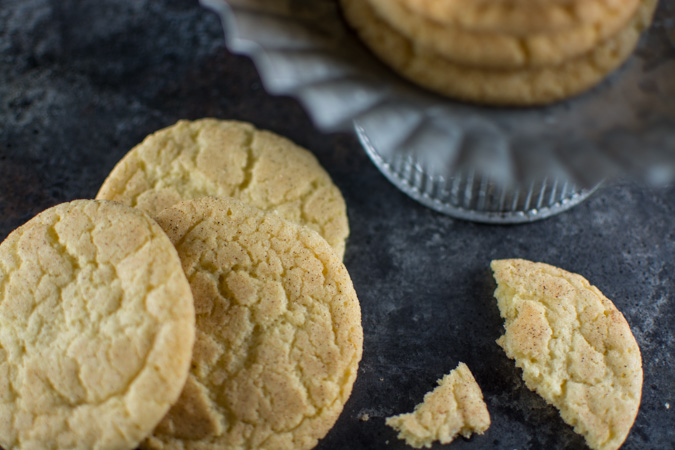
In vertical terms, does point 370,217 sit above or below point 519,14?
below

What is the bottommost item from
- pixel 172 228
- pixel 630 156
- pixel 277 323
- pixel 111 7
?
pixel 277 323

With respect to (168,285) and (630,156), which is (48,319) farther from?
(630,156)

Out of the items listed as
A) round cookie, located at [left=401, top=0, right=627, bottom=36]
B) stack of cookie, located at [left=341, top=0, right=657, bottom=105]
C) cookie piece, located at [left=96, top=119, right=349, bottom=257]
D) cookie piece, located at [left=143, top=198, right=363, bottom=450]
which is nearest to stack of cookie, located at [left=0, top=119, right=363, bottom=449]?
cookie piece, located at [left=143, top=198, right=363, bottom=450]

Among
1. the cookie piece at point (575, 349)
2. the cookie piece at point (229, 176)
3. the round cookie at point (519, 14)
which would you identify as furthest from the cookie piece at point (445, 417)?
the round cookie at point (519, 14)

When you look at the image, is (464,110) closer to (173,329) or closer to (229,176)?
(229,176)

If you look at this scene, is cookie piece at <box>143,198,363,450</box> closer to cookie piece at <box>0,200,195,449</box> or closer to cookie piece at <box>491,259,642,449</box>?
cookie piece at <box>0,200,195,449</box>

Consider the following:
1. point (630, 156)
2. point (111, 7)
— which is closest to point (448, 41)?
point (630, 156)

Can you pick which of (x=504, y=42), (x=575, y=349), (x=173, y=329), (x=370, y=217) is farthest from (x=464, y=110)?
(x=173, y=329)
